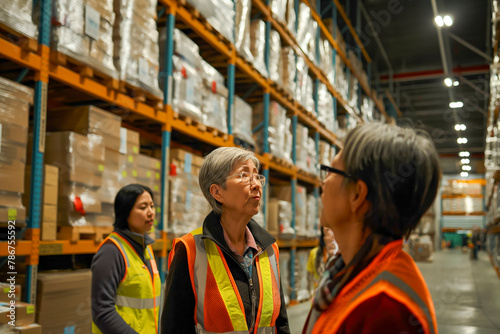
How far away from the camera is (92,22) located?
3.72 m

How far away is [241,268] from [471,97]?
863 inches

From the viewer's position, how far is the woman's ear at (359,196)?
4.06ft

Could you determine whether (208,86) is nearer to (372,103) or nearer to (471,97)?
(372,103)

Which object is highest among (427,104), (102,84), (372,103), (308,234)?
(427,104)

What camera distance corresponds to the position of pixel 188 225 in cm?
511

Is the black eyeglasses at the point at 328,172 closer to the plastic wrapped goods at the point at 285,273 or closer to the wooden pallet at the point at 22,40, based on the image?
the wooden pallet at the point at 22,40

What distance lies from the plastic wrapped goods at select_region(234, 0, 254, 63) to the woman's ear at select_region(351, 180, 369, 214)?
5.39m

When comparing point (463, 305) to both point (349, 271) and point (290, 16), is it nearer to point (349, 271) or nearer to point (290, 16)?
point (290, 16)

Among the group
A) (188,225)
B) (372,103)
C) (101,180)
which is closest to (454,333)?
(188,225)

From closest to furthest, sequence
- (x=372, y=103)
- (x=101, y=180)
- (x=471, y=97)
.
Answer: (x=101, y=180) → (x=372, y=103) → (x=471, y=97)

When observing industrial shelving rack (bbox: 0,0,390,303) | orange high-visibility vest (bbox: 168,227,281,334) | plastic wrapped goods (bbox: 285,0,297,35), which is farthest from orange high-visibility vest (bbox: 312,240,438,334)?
plastic wrapped goods (bbox: 285,0,297,35)

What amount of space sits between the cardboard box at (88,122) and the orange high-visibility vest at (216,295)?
208cm

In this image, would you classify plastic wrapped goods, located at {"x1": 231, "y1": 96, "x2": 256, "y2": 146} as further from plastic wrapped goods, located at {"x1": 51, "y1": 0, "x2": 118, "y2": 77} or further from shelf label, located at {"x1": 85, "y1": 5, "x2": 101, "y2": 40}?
shelf label, located at {"x1": 85, "y1": 5, "x2": 101, "y2": 40}

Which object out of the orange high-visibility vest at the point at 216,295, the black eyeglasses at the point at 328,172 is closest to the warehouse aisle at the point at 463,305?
the orange high-visibility vest at the point at 216,295
